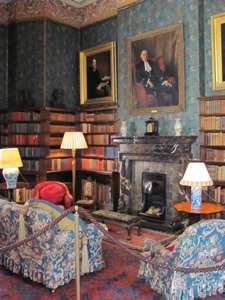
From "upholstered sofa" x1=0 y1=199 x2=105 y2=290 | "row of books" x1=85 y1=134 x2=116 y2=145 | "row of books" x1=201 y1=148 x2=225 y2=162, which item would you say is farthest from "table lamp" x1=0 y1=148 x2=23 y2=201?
"row of books" x1=201 y1=148 x2=225 y2=162

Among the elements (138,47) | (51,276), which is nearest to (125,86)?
(138,47)

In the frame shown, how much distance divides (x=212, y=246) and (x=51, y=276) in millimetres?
1783

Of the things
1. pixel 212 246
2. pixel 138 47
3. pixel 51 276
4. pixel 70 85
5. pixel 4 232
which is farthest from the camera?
pixel 70 85

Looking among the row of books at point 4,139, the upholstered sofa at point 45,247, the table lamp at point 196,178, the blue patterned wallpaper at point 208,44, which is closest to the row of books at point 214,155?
the blue patterned wallpaper at point 208,44

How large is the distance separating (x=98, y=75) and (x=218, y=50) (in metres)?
3.07

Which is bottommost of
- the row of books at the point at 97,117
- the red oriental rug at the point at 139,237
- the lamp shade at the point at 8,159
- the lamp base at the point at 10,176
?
the red oriental rug at the point at 139,237

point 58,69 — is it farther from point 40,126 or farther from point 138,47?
point 138,47

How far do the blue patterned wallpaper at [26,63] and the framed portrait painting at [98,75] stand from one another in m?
1.10

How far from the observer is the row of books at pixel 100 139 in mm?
7953

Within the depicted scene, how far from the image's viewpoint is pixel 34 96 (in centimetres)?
808

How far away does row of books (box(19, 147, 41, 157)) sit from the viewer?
7984mm

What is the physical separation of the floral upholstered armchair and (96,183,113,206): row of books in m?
4.03

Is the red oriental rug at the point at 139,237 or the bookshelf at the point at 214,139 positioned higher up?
the bookshelf at the point at 214,139

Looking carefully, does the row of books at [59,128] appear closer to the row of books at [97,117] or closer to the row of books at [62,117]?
the row of books at [62,117]
